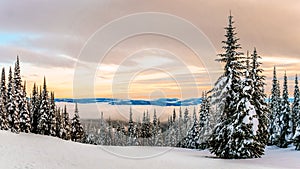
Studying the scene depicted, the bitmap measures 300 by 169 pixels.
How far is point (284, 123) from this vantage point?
58.3 meters

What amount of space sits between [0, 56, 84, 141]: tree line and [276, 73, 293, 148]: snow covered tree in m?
43.9

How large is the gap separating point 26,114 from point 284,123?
52510 millimetres

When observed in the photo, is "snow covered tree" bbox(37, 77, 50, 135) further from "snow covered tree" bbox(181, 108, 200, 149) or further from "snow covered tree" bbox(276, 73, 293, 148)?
"snow covered tree" bbox(276, 73, 293, 148)

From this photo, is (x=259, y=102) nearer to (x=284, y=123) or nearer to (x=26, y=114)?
(x=284, y=123)

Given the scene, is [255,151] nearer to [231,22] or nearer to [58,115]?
[231,22]

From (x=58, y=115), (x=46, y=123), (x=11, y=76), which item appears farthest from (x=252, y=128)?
(x=58, y=115)

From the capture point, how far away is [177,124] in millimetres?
91875

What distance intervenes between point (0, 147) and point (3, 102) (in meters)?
33.9

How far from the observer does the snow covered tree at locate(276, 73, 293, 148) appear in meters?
57.9

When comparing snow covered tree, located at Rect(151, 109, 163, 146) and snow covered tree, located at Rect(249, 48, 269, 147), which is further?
snow covered tree, located at Rect(151, 109, 163, 146)

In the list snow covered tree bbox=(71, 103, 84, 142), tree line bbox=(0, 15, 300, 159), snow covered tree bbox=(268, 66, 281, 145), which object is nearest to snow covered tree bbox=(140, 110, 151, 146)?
tree line bbox=(0, 15, 300, 159)

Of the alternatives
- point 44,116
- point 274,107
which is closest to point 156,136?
point 44,116

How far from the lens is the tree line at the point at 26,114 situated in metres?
56.5

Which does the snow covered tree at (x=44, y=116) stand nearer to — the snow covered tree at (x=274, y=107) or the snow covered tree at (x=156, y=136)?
the snow covered tree at (x=156, y=136)
